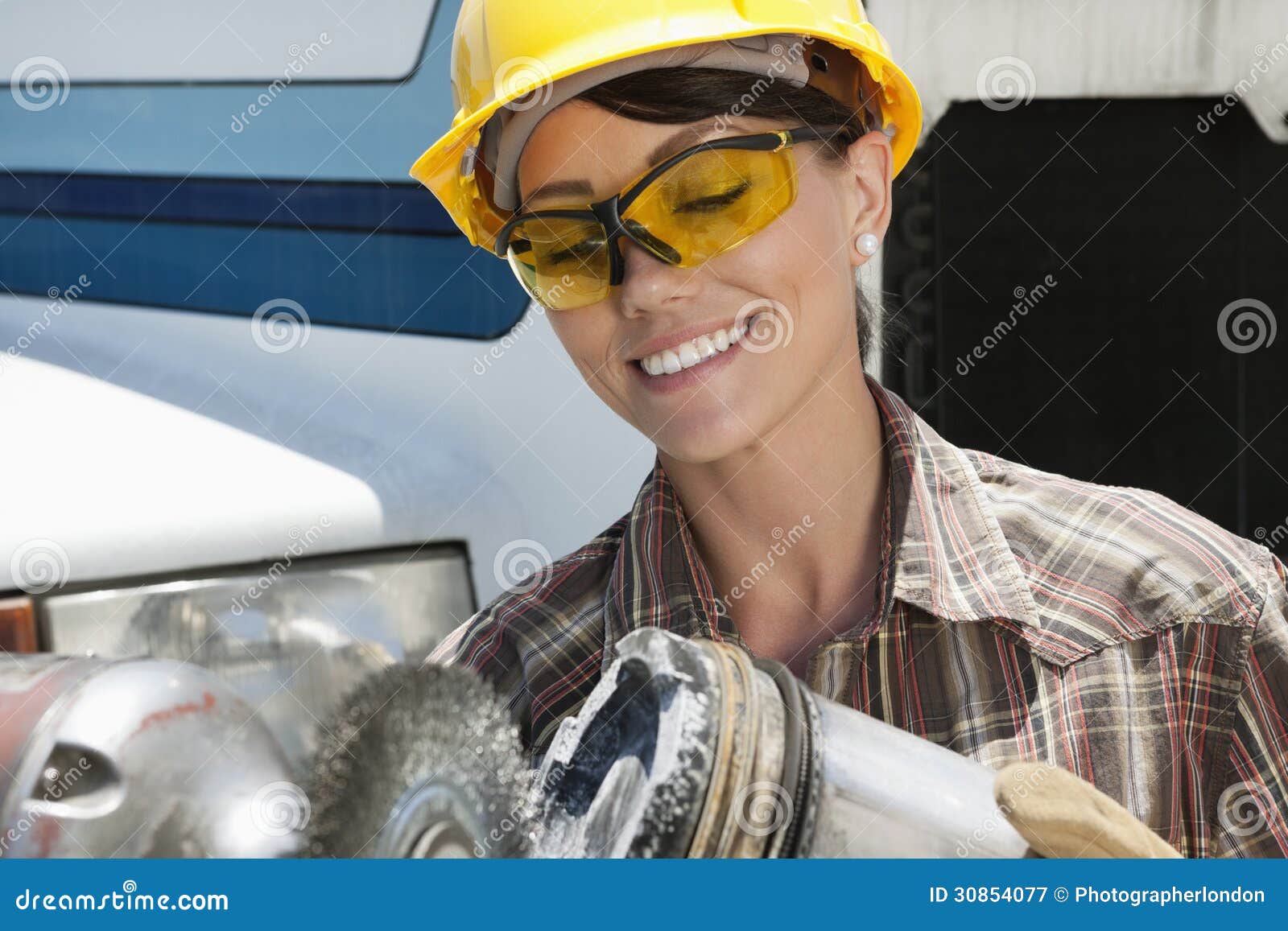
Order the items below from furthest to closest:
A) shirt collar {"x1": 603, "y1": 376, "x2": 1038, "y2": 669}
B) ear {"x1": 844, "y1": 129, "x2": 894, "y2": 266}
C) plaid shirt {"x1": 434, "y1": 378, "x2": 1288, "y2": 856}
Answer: ear {"x1": 844, "y1": 129, "x2": 894, "y2": 266} < shirt collar {"x1": 603, "y1": 376, "x2": 1038, "y2": 669} < plaid shirt {"x1": 434, "y1": 378, "x2": 1288, "y2": 856}

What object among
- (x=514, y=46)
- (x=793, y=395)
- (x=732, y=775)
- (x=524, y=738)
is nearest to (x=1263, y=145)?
(x=793, y=395)

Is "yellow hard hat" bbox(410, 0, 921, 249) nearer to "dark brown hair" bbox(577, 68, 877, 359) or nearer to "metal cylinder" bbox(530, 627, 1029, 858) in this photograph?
"dark brown hair" bbox(577, 68, 877, 359)

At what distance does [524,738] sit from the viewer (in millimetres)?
1526

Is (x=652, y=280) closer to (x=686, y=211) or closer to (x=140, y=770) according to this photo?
(x=686, y=211)

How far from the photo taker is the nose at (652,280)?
1.38 metres

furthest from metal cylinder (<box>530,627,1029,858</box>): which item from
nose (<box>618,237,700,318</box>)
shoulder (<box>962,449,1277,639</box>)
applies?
nose (<box>618,237,700,318</box>)

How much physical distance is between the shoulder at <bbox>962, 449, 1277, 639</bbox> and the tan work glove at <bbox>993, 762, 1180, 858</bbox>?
0.30 metres

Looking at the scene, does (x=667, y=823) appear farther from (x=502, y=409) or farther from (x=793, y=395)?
(x=502, y=409)

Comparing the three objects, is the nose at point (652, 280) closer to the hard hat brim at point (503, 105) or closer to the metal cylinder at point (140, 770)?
the hard hat brim at point (503, 105)

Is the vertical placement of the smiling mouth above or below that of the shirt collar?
above

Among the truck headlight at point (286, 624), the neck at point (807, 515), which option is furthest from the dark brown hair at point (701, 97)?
the truck headlight at point (286, 624)

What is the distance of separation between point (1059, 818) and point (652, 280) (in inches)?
25.7

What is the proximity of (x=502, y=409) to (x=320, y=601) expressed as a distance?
0.41 meters

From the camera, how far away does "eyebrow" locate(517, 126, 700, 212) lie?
4.43 feet
